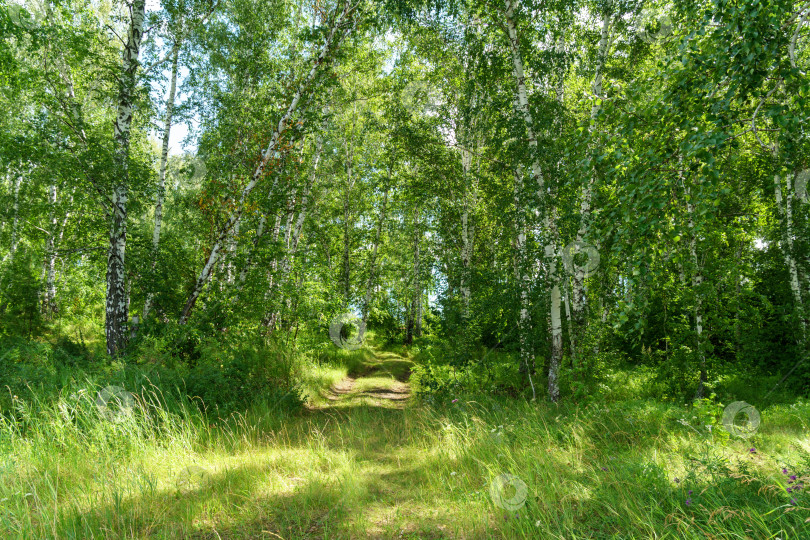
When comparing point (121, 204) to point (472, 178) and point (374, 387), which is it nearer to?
point (374, 387)

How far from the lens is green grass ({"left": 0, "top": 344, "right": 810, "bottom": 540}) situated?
2.84 m

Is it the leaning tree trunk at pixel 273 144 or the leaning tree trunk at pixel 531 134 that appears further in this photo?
the leaning tree trunk at pixel 273 144

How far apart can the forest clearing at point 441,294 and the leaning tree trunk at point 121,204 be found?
4 centimetres

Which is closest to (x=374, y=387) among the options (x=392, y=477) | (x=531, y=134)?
(x=392, y=477)

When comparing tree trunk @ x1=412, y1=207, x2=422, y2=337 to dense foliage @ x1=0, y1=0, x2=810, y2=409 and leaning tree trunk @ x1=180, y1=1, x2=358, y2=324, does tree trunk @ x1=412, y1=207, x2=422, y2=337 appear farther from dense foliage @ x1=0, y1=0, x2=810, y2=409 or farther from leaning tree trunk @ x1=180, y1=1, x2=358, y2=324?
leaning tree trunk @ x1=180, y1=1, x2=358, y2=324

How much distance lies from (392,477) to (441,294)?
20.9 ft

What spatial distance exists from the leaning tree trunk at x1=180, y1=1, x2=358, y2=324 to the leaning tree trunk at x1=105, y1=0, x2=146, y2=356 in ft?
3.69

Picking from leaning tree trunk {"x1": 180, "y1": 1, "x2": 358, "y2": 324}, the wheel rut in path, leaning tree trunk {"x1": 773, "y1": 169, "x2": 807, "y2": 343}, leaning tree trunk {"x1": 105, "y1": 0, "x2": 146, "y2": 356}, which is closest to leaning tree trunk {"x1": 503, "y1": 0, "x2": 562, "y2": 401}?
leaning tree trunk {"x1": 180, "y1": 1, "x2": 358, "y2": 324}

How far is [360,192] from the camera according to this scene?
17.1m

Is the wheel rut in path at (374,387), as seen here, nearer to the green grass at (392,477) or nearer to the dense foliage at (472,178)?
the dense foliage at (472,178)

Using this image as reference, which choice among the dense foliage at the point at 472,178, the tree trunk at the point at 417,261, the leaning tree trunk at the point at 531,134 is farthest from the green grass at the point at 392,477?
the tree trunk at the point at 417,261

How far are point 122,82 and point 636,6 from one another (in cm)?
1004

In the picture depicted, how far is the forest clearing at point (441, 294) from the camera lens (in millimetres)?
3020

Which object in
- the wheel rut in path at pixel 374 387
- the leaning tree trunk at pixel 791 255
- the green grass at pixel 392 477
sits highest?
the leaning tree trunk at pixel 791 255
